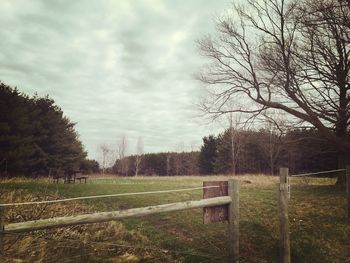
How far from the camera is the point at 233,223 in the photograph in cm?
467

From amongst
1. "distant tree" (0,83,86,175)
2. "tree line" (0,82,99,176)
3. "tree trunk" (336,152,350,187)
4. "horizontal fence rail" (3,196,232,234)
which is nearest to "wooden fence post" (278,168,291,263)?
"horizontal fence rail" (3,196,232,234)

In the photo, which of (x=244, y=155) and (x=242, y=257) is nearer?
(x=242, y=257)

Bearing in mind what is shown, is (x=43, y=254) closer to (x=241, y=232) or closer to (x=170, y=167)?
(x=241, y=232)

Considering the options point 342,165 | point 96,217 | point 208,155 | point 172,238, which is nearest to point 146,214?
point 96,217

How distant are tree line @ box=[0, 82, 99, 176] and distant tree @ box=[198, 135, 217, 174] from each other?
2524cm

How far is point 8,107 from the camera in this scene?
99.1 ft

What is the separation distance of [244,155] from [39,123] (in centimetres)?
3310

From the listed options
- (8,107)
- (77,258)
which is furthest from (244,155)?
(77,258)

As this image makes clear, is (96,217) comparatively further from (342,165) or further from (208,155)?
Result: (208,155)

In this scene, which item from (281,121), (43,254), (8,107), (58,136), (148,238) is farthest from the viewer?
(58,136)

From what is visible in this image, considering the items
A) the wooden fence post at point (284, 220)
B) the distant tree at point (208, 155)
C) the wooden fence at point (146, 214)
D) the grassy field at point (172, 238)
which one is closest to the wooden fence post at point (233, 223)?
the wooden fence at point (146, 214)

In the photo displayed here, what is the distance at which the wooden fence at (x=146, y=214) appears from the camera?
3.32 m

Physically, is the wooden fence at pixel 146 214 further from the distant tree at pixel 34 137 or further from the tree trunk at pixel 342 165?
the distant tree at pixel 34 137

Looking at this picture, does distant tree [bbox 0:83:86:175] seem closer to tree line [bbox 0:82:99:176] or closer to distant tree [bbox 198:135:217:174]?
tree line [bbox 0:82:99:176]
